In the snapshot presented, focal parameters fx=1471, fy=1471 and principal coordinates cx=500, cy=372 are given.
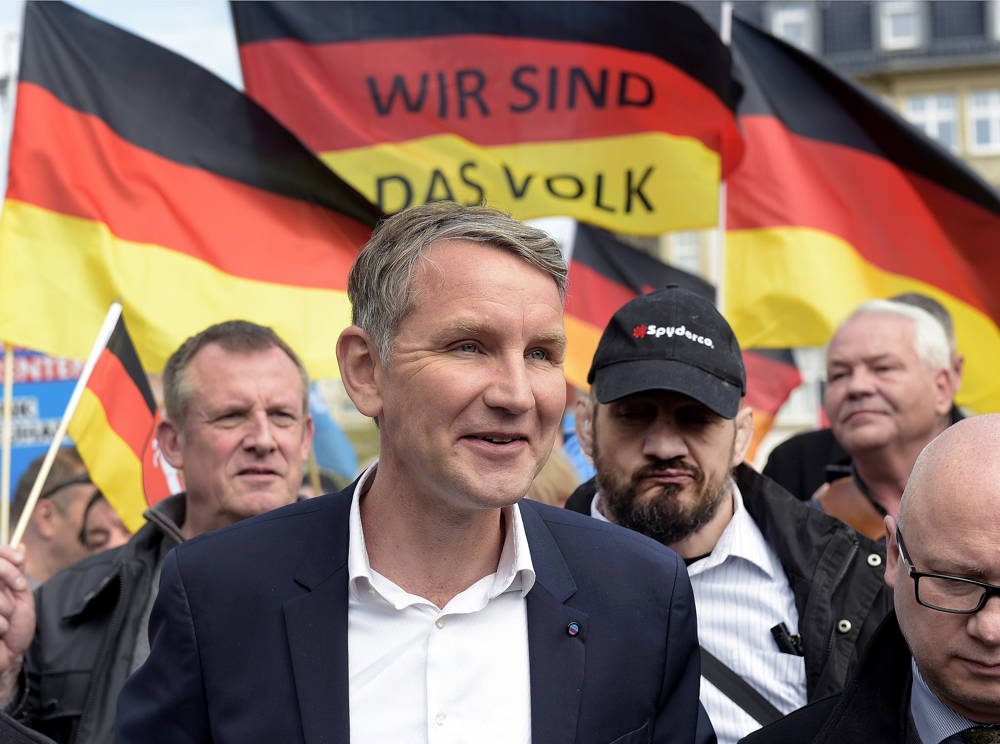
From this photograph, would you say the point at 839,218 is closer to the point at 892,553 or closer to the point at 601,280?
the point at 601,280

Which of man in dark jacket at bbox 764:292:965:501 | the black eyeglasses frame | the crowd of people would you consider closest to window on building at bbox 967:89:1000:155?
man in dark jacket at bbox 764:292:965:501

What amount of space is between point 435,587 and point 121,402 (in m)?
2.75

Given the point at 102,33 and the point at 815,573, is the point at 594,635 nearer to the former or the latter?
the point at 815,573

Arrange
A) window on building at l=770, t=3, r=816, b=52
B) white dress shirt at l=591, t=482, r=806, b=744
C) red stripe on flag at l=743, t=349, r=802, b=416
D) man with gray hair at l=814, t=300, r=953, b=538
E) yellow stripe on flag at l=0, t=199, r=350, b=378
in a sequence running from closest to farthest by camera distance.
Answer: white dress shirt at l=591, t=482, r=806, b=744 → man with gray hair at l=814, t=300, r=953, b=538 → yellow stripe on flag at l=0, t=199, r=350, b=378 → red stripe on flag at l=743, t=349, r=802, b=416 → window on building at l=770, t=3, r=816, b=52

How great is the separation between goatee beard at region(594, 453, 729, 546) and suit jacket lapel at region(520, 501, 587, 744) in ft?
3.55

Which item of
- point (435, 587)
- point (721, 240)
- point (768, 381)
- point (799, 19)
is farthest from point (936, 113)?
point (435, 587)

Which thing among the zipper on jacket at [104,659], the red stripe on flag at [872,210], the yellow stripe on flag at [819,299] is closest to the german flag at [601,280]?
the yellow stripe on flag at [819,299]

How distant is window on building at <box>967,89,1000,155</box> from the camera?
42.2 m

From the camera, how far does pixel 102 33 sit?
6.11 metres

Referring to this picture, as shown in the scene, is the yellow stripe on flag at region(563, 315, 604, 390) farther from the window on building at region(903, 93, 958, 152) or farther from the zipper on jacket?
the window on building at region(903, 93, 958, 152)

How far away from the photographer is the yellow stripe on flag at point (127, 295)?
552cm

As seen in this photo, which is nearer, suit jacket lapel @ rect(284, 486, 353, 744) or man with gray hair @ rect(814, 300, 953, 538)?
suit jacket lapel @ rect(284, 486, 353, 744)

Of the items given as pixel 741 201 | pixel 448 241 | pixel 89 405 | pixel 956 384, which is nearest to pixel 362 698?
pixel 448 241

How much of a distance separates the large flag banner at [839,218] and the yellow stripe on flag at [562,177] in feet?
1.65
